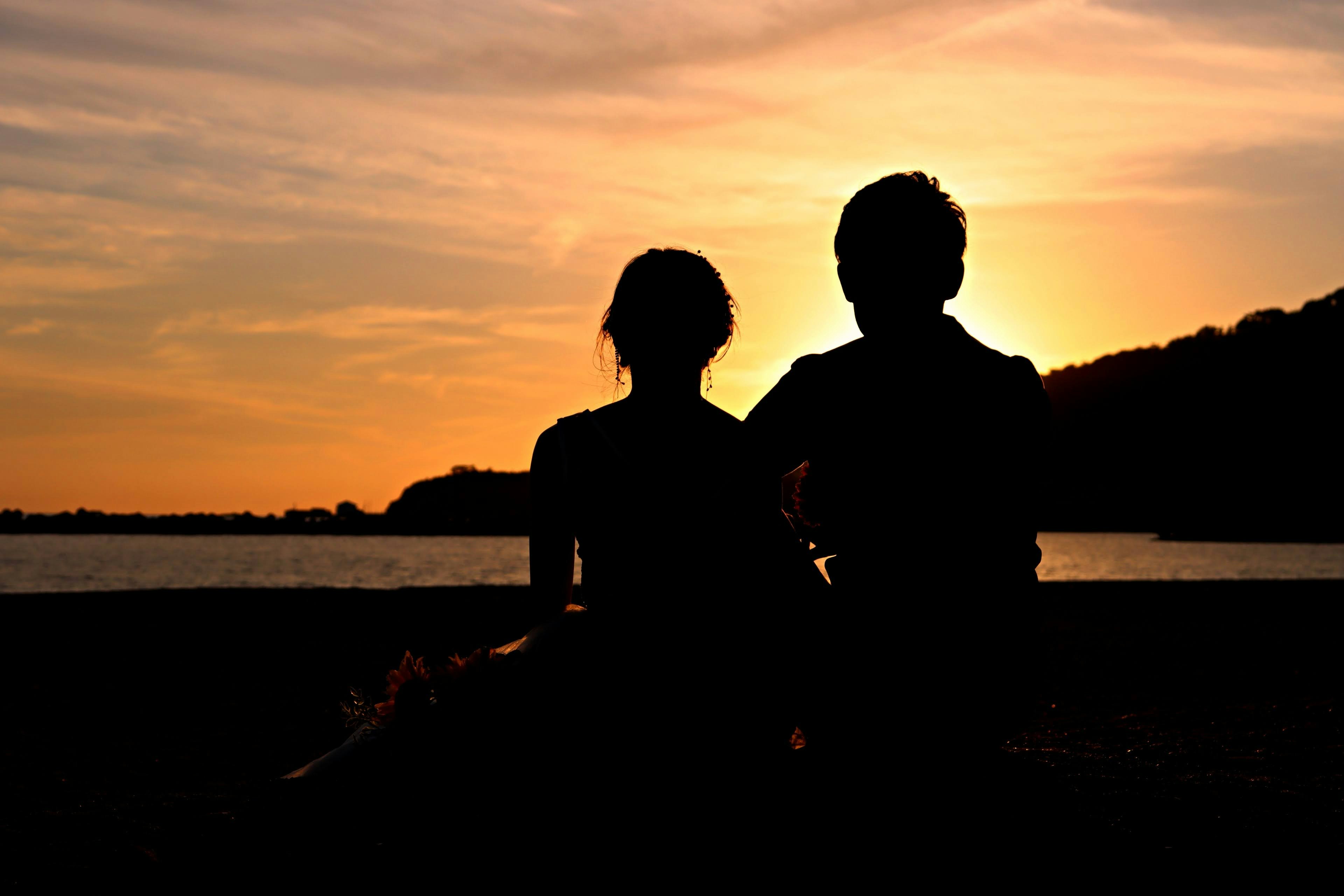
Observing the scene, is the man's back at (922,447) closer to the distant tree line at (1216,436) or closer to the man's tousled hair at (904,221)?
the man's tousled hair at (904,221)

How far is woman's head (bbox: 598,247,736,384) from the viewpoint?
10.2 ft

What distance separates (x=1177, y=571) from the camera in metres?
54.1

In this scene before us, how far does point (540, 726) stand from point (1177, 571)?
5789cm

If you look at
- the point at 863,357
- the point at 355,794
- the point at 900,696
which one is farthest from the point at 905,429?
the point at 355,794

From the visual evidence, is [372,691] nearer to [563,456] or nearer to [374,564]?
[563,456]

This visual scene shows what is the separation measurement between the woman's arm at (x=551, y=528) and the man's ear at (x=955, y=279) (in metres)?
1.15

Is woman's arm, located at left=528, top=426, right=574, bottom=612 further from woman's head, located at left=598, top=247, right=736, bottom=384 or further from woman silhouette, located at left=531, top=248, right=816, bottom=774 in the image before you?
woman's head, located at left=598, top=247, right=736, bottom=384

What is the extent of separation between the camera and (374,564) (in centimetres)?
7288

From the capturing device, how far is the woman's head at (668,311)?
3.12 metres

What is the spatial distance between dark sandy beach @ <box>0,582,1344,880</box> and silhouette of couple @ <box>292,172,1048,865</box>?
0.18 metres

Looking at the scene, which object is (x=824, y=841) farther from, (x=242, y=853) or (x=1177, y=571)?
(x=1177, y=571)

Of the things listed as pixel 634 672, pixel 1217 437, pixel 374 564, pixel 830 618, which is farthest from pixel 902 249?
pixel 1217 437

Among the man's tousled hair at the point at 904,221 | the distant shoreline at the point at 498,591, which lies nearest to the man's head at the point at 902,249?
the man's tousled hair at the point at 904,221

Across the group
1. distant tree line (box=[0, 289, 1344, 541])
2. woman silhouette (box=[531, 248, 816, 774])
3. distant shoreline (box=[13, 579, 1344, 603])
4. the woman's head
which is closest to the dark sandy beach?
woman silhouette (box=[531, 248, 816, 774])
